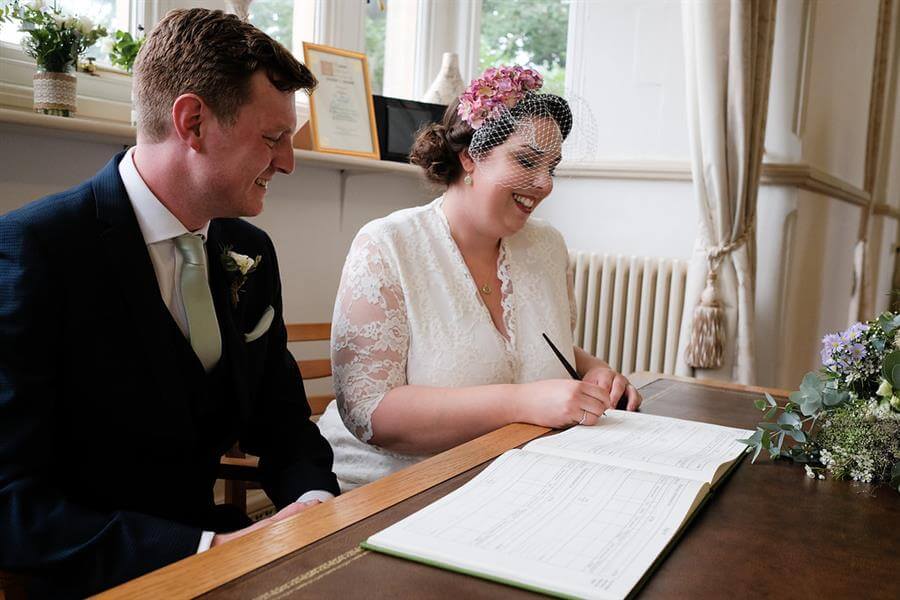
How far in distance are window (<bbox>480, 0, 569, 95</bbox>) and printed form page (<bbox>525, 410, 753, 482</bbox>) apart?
98.1 inches

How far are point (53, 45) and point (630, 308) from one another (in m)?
2.21

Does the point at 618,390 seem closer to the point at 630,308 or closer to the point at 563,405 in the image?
the point at 563,405

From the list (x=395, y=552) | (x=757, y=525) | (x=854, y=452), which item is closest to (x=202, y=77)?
(x=395, y=552)

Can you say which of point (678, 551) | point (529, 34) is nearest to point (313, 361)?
point (678, 551)

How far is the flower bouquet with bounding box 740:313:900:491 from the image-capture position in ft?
3.94

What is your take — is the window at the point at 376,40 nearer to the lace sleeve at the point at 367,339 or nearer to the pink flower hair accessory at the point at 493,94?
the pink flower hair accessory at the point at 493,94

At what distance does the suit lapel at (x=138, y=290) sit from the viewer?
1.23 meters

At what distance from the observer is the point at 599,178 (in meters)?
3.54

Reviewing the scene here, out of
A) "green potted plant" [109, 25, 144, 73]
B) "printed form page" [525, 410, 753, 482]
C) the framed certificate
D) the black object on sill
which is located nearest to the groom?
"printed form page" [525, 410, 753, 482]

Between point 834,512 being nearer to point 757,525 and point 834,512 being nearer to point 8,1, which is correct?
point 757,525

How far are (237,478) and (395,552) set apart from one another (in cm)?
79

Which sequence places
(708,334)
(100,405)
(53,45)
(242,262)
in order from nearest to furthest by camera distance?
1. (100,405)
2. (242,262)
3. (53,45)
4. (708,334)

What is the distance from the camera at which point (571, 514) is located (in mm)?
970

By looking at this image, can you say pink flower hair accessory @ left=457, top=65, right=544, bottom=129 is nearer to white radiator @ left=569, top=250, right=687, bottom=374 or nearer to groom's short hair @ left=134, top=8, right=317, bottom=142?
groom's short hair @ left=134, top=8, right=317, bottom=142
